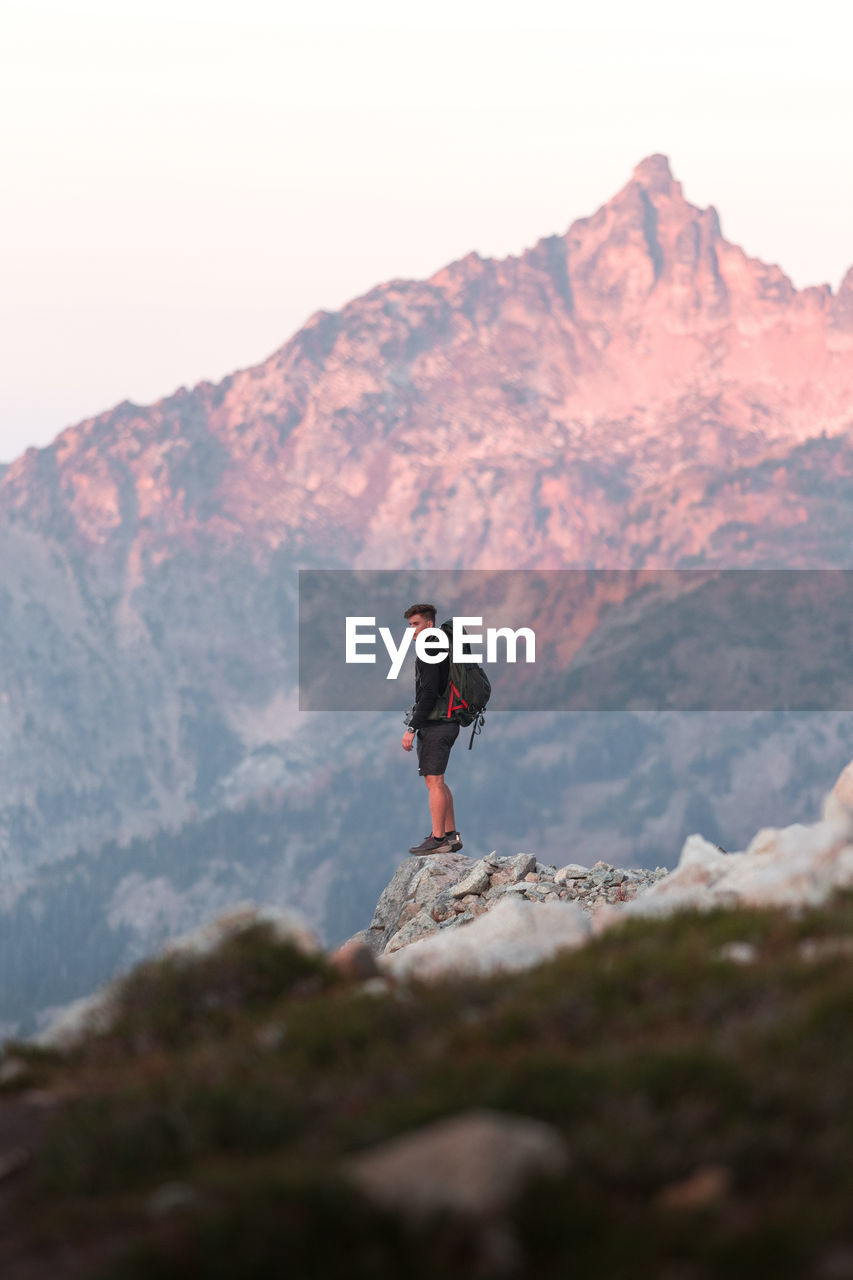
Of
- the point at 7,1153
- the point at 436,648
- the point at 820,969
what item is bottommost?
the point at 7,1153

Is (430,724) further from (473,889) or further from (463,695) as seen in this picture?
(473,889)

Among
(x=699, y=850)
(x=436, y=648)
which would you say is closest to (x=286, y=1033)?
(x=699, y=850)

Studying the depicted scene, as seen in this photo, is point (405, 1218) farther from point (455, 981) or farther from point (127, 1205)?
point (455, 981)

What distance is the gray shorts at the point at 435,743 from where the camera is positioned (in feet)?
79.9

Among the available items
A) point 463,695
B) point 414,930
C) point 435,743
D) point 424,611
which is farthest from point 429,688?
point 414,930

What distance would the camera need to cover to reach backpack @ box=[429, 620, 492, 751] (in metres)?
23.9

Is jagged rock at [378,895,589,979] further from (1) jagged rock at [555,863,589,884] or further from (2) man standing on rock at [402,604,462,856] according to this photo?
(1) jagged rock at [555,863,589,884]

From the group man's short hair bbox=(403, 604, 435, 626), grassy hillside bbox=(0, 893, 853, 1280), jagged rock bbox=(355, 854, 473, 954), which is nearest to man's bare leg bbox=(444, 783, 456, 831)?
jagged rock bbox=(355, 854, 473, 954)

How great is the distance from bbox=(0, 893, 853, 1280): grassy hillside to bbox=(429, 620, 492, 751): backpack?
13.9m

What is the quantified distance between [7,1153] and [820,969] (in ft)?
15.7

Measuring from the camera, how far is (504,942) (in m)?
12.3

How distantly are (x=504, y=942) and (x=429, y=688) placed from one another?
39.3ft

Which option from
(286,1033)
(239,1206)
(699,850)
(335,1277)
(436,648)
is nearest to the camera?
(335,1277)

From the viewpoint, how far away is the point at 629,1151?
20.5 ft
